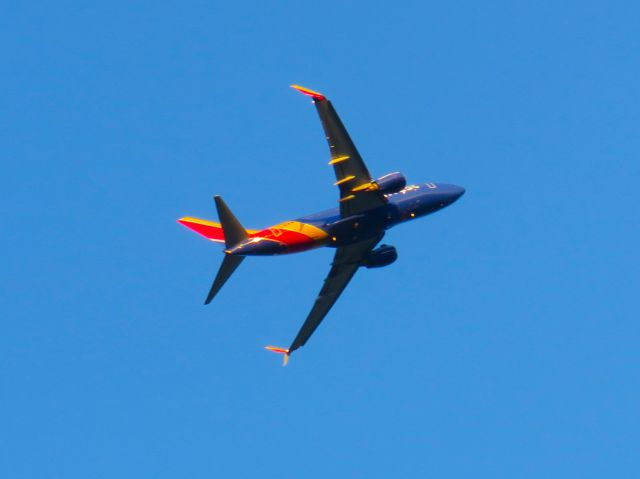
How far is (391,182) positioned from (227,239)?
12.3 metres

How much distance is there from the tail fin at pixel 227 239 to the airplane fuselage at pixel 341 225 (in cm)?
55

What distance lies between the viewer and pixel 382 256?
108062 millimetres

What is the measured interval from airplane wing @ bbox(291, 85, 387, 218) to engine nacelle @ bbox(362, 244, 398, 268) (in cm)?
642

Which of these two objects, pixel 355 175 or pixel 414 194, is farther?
pixel 414 194

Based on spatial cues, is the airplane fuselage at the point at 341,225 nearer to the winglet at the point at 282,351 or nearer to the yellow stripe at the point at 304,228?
the yellow stripe at the point at 304,228

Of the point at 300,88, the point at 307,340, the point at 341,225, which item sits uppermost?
the point at 300,88

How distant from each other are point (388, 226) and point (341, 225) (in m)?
4.50

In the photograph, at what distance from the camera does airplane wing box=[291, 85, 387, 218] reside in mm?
95250

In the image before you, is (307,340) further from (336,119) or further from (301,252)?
(336,119)

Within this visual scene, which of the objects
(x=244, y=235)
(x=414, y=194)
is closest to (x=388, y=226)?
(x=414, y=194)

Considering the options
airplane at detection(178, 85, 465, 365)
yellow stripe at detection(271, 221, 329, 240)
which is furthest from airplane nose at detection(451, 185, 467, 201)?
yellow stripe at detection(271, 221, 329, 240)

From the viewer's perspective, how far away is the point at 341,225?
10219 cm

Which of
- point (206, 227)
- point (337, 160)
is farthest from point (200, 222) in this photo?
point (337, 160)

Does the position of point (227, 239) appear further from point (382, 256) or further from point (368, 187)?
point (382, 256)
